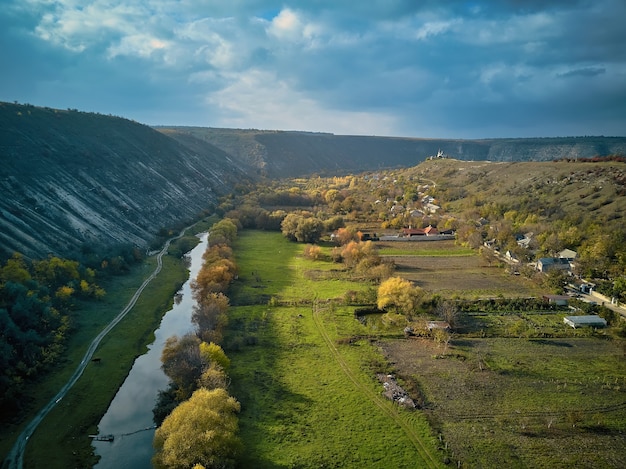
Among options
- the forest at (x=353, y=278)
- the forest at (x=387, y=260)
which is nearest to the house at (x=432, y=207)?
the forest at (x=353, y=278)

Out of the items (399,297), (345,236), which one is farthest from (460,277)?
(345,236)

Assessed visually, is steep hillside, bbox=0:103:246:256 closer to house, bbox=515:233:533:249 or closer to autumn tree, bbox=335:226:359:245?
autumn tree, bbox=335:226:359:245

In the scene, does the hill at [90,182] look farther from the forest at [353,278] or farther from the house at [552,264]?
the house at [552,264]

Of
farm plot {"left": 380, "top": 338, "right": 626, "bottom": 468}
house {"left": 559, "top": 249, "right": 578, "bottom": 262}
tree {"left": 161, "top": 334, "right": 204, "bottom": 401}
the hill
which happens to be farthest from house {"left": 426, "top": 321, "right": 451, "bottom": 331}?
the hill

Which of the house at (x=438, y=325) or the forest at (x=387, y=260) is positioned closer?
the forest at (x=387, y=260)

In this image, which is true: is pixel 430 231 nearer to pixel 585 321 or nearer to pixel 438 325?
pixel 585 321

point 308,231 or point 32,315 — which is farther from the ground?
point 308,231
